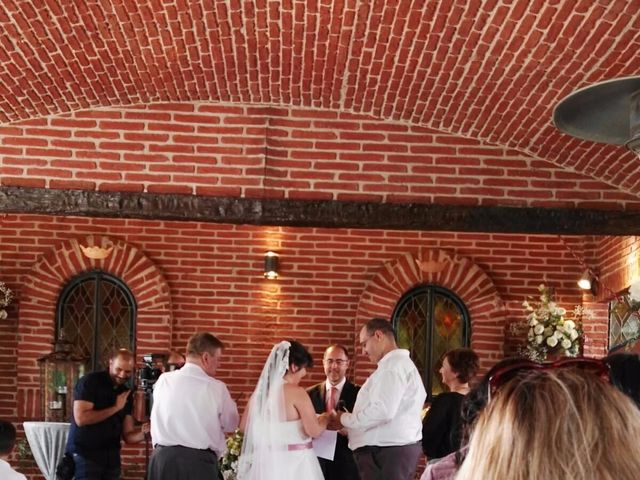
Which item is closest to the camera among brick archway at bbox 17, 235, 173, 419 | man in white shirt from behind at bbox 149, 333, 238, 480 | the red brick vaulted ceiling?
the red brick vaulted ceiling

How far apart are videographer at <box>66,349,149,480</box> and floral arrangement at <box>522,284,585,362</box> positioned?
3722 mm

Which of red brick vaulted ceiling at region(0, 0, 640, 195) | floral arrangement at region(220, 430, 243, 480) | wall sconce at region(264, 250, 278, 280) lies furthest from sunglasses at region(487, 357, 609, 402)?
wall sconce at region(264, 250, 278, 280)

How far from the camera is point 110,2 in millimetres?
5508

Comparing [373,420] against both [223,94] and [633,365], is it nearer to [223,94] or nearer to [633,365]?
[223,94]

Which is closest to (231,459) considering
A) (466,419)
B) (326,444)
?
(326,444)

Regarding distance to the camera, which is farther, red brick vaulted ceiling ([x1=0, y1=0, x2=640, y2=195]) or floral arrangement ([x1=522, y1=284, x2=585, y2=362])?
floral arrangement ([x1=522, y1=284, x2=585, y2=362])

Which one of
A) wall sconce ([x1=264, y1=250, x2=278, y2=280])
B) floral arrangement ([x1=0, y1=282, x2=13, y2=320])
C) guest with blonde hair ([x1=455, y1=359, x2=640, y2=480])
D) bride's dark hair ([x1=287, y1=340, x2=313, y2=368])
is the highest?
wall sconce ([x1=264, y1=250, x2=278, y2=280])

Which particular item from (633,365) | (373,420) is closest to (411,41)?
(373,420)

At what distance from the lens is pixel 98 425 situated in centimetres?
696

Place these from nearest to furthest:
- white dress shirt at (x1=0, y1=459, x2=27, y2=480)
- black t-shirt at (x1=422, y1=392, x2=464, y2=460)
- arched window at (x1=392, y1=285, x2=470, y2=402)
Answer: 1. white dress shirt at (x1=0, y1=459, x2=27, y2=480)
2. black t-shirt at (x1=422, y1=392, x2=464, y2=460)
3. arched window at (x1=392, y1=285, x2=470, y2=402)

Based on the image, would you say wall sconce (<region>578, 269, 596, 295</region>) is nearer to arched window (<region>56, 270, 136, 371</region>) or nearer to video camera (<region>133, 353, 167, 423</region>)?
video camera (<region>133, 353, 167, 423</region>)

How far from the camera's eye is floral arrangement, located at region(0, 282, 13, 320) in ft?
30.9

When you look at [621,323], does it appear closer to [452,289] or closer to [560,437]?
[452,289]

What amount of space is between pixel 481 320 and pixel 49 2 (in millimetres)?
5443
